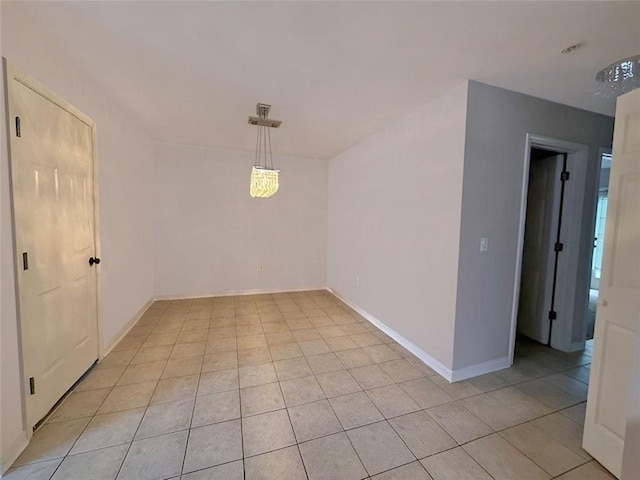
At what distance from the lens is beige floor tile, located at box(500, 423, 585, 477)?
1.51 m

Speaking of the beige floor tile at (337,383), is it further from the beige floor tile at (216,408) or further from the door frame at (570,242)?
the door frame at (570,242)

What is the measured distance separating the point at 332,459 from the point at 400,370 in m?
1.15

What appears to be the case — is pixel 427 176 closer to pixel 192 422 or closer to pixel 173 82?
pixel 173 82

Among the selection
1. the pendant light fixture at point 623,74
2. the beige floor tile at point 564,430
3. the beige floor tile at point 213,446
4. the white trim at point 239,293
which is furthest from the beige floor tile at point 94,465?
the pendant light fixture at point 623,74

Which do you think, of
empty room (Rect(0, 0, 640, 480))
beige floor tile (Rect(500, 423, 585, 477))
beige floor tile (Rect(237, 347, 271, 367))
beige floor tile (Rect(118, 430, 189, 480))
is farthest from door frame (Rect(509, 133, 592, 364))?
beige floor tile (Rect(118, 430, 189, 480))

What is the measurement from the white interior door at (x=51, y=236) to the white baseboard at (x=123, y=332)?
209 mm

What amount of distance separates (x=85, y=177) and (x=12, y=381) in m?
1.56

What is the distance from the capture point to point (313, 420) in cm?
182

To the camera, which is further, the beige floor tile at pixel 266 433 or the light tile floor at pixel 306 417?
the beige floor tile at pixel 266 433

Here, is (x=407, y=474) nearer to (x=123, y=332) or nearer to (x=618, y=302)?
(x=618, y=302)

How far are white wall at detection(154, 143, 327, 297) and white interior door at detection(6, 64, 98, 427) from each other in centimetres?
198

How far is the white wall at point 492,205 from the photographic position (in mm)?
2197

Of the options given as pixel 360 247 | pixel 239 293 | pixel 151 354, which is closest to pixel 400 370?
pixel 360 247

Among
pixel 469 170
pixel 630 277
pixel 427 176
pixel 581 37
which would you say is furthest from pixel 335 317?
pixel 581 37
